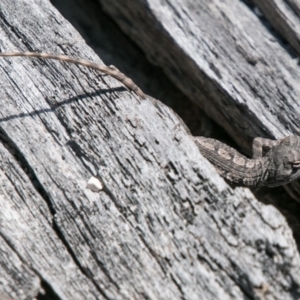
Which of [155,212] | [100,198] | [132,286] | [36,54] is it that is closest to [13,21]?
[36,54]

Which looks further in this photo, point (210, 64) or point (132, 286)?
point (210, 64)

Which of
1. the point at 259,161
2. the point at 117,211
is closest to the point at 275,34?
the point at 259,161

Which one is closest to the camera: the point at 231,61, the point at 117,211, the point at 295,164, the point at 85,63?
the point at 117,211

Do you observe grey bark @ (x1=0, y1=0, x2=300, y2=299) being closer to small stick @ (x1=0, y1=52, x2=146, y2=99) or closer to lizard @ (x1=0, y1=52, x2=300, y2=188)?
small stick @ (x1=0, y1=52, x2=146, y2=99)

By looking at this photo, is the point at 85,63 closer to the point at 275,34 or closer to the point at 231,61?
the point at 231,61

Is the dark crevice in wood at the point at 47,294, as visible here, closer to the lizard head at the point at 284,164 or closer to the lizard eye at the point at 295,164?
the lizard head at the point at 284,164

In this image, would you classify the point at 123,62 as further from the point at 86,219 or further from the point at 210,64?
the point at 86,219

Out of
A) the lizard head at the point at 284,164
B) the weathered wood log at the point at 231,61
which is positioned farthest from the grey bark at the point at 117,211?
the lizard head at the point at 284,164
